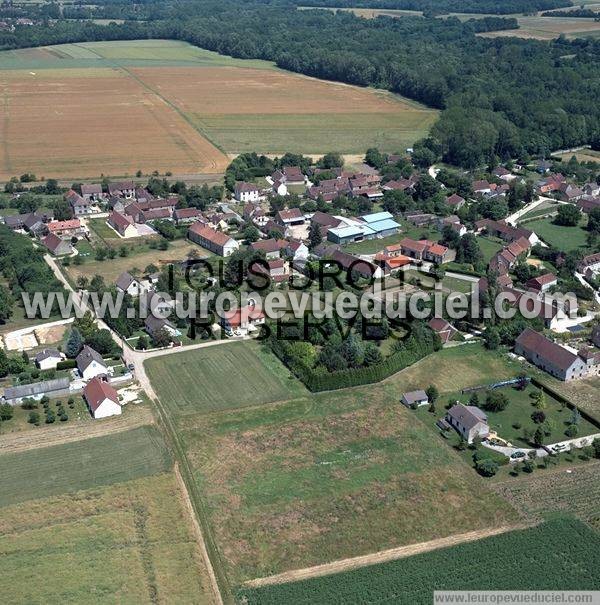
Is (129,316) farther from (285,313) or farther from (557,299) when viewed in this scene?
(557,299)

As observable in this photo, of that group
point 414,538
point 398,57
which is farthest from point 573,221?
point 398,57

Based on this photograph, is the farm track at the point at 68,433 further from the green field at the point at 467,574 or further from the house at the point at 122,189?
the house at the point at 122,189

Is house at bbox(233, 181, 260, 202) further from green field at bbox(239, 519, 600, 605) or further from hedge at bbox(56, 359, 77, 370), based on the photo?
green field at bbox(239, 519, 600, 605)

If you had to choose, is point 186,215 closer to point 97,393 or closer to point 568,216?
point 97,393

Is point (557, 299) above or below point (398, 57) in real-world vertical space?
below

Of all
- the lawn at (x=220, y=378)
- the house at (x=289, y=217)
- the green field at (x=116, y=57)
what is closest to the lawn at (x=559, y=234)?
the house at (x=289, y=217)

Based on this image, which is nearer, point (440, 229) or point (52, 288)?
point (52, 288)

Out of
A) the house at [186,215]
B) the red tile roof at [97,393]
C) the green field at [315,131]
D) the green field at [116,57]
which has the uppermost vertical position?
the green field at [116,57]
